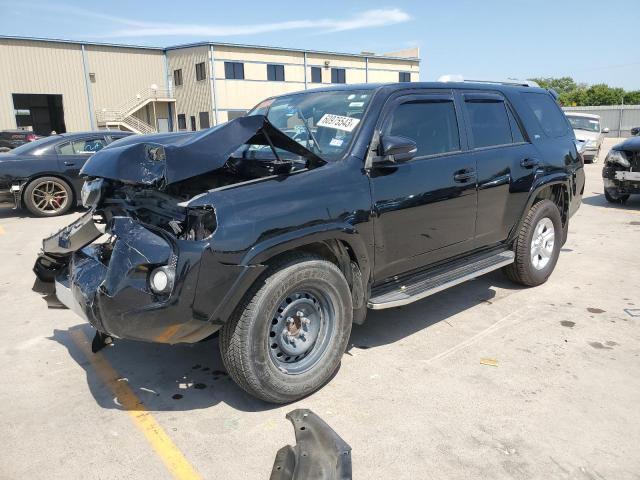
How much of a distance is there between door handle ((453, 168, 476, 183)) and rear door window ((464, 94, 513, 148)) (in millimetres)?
279

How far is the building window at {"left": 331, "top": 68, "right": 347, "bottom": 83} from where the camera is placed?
48.2 metres

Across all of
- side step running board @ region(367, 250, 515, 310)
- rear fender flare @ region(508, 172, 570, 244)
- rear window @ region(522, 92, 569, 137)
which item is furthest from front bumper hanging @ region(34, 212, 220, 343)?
rear window @ region(522, 92, 569, 137)

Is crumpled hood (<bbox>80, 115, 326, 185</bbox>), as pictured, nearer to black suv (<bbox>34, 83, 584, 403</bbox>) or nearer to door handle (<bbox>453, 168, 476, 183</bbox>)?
black suv (<bbox>34, 83, 584, 403</bbox>)

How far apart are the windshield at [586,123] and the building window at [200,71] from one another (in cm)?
3103

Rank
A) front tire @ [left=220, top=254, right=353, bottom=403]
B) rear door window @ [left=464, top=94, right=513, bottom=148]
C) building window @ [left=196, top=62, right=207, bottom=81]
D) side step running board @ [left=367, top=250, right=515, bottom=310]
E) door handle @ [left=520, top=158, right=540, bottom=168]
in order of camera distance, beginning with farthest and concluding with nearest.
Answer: building window @ [left=196, top=62, right=207, bottom=81] → door handle @ [left=520, top=158, right=540, bottom=168] → rear door window @ [left=464, top=94, right=513, bottom=148] → side step running board @ [left=367, top=250, right=515, bottom=310] → front tire @ [left=220, top=254, right=353, bottom=403]

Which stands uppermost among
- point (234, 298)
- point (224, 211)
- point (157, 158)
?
point (157, 158)

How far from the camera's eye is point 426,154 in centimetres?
405

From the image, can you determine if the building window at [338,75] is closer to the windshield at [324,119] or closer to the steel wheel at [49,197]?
the steel wheel at [49,197]

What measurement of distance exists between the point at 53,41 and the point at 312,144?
140 feet

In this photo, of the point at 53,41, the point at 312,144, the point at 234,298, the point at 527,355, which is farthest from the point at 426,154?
the point at 53,41

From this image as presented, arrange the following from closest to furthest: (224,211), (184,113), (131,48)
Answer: (224,211)
(131,48)
(184,113)

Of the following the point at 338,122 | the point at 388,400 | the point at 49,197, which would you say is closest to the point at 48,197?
the point at 49,197

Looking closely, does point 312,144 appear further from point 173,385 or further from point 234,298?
point 173,385

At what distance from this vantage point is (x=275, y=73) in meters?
45.2
